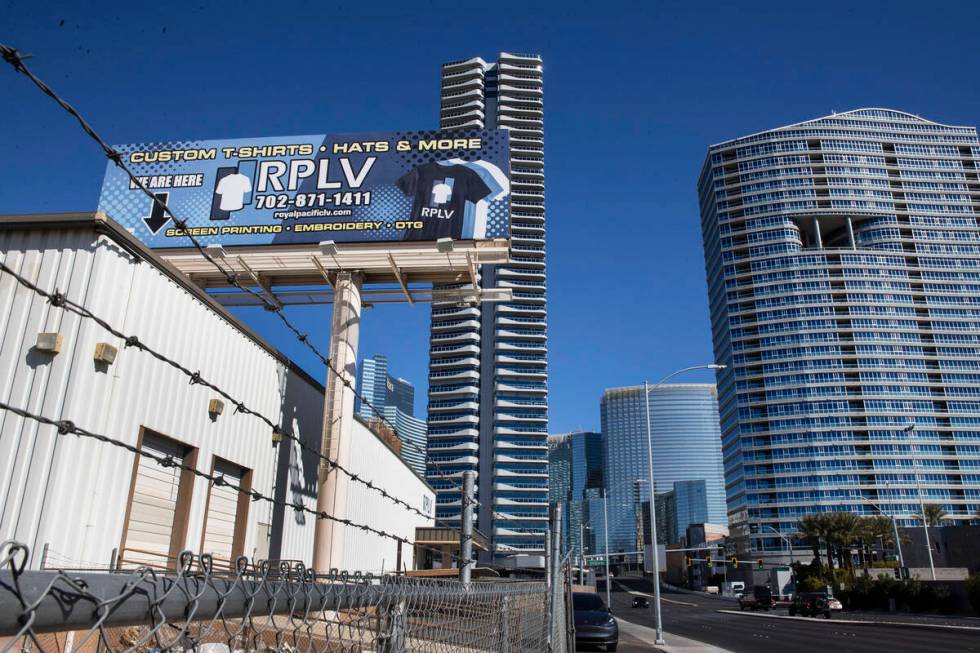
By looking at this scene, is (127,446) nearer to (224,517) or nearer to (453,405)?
(224,517)

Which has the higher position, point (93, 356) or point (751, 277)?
point (751, 277)

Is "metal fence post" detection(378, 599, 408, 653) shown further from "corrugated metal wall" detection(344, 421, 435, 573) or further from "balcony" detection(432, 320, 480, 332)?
"balcony" detection(432, 320, 480, 332)

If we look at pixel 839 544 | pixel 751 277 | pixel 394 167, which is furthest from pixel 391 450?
pixel 751 277

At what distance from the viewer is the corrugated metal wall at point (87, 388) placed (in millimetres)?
9000

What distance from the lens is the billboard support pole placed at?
16.3 m

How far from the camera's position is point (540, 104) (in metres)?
172

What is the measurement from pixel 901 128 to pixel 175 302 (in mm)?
184635

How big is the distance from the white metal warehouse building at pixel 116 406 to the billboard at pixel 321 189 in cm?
584

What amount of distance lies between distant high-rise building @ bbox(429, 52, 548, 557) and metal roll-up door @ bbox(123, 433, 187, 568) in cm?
13141

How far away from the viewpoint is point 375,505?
22844mm

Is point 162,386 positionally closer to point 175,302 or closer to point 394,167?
point 175,302

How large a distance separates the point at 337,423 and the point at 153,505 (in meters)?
6.06

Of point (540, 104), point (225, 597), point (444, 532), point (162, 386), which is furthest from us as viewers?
point (540, 104)

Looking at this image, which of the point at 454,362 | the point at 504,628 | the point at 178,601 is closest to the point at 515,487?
the point at 454,362
